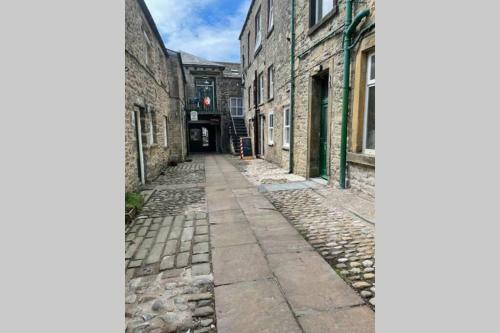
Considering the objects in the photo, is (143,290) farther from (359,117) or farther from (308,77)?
(308,77)

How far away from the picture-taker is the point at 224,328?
5.57ft

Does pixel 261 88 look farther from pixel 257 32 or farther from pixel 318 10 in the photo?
pixel 318 10

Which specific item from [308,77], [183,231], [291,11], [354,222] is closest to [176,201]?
[183,231]

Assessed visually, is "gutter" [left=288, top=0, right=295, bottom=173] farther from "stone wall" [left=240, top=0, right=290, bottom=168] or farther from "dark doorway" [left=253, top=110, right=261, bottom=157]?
"dark doorway" [left=253, top=110, right=261, bottom=157]

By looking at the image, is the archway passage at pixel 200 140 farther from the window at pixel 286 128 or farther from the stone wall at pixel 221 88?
the window at pixel 286 128

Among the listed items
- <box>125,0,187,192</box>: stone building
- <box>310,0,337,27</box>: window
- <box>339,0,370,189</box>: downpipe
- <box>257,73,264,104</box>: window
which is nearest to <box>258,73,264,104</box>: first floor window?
→ <box>257,73,264,104</box>: window

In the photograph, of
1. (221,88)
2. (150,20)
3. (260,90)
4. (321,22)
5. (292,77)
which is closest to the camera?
(321,22)

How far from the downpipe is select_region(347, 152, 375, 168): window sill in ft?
0.53

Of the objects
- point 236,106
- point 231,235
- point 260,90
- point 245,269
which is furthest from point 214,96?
point 245,269

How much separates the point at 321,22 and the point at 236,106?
48.5 feet

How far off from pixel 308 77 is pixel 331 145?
6.90 ft

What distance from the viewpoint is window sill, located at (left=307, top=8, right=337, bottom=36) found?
521 centimetres

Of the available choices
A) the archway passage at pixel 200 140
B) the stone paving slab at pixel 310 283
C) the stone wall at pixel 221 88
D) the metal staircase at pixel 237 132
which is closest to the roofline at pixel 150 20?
the stone paving slab at pixel 310 283

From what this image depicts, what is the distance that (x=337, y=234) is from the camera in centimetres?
318
